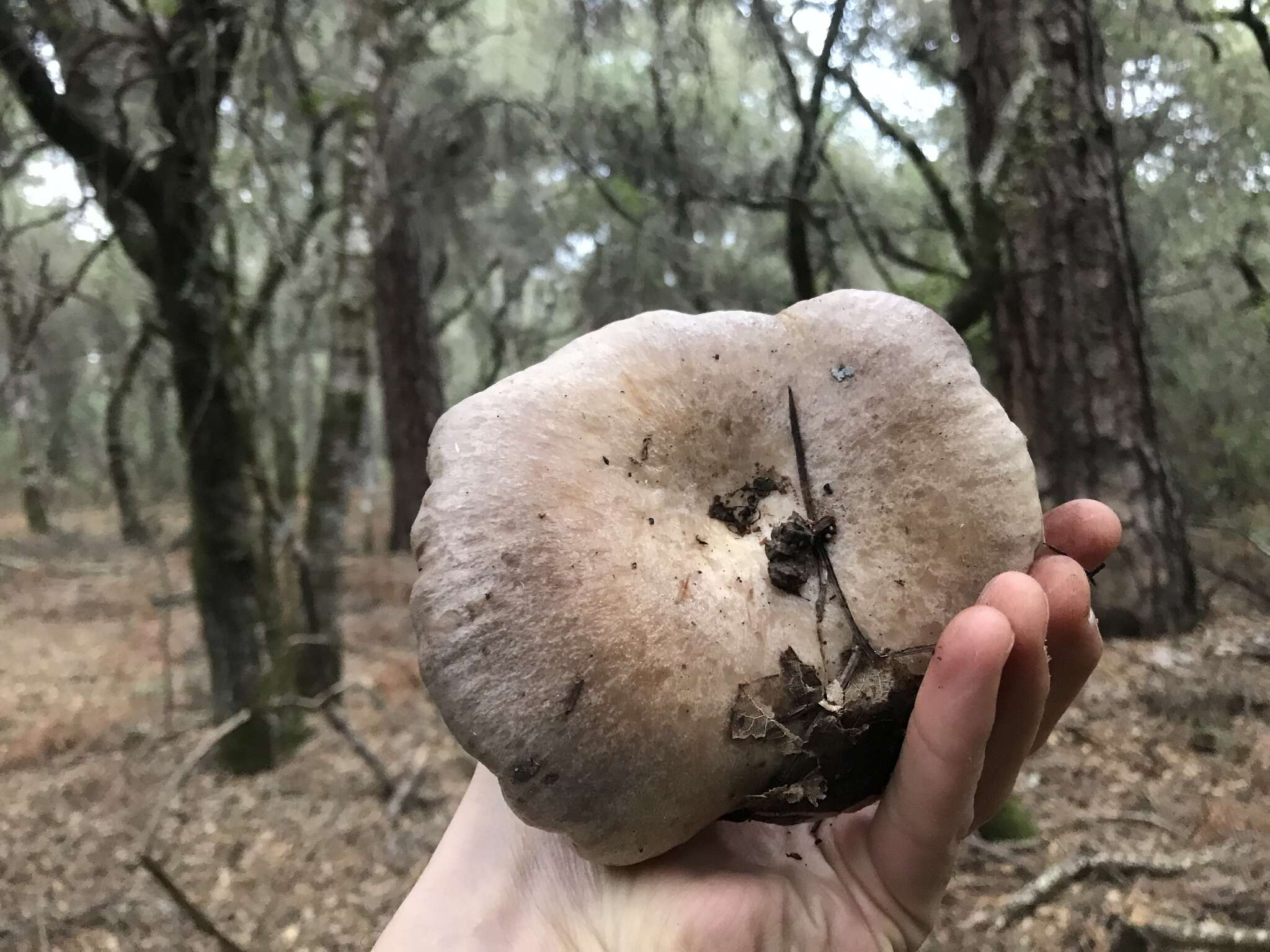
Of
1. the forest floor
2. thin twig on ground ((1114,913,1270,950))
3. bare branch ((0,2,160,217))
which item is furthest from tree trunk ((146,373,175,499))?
thin twig on ground ((1114,913,1270,950))

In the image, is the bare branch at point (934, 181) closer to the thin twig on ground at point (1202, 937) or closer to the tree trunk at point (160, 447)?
the thin twig on ground at point (1202, 937)

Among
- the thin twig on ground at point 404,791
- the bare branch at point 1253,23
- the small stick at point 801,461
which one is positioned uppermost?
the bare branch at point 1253,23

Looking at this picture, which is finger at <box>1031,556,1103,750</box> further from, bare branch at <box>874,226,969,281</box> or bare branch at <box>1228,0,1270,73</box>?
bare branch at <box>1228,0,1270,73</box>

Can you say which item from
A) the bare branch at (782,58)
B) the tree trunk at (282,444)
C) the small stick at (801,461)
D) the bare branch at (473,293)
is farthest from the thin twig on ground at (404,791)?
the bare branch at (473,293)

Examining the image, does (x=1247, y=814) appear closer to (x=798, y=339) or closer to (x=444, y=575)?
(x=798, y=339)

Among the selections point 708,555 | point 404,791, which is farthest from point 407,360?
point 708,555

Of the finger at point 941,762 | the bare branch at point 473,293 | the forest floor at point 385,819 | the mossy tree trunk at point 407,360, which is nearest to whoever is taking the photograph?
the finger at point 941,762
